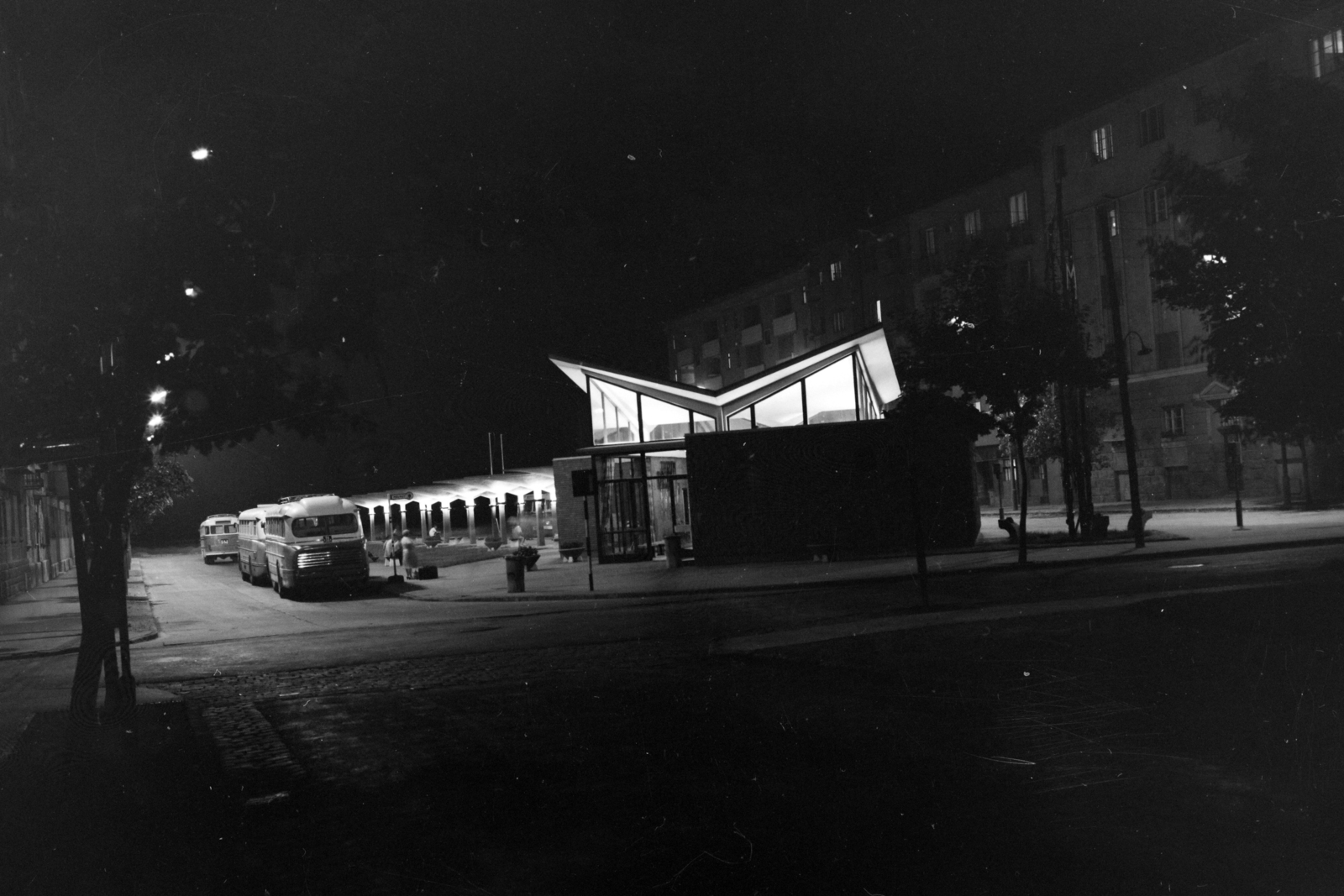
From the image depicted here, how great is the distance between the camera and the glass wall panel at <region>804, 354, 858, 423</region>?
35.2 meters

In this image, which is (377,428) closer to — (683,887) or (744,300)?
(683,887)

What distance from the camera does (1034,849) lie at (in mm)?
5395

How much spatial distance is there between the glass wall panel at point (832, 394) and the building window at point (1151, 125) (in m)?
24.5

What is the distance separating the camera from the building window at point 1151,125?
50875 millimetres

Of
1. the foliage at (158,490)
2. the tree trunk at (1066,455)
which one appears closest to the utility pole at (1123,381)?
the tree trunk at (1066,455)

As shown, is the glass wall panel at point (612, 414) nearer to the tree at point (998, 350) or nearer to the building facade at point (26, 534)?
the tree at point (998, 350)

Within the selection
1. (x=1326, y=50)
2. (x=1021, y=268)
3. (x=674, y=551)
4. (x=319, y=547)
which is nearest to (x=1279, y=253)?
(x=674, y=551)

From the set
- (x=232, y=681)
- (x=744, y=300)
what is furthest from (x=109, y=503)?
(x=744, y=300)

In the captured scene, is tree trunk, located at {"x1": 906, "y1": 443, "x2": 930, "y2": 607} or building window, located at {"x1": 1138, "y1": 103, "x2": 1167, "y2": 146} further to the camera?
building window, located at {"x1": 1138, "y1": 103, "x2": 1167, "y2": 146}

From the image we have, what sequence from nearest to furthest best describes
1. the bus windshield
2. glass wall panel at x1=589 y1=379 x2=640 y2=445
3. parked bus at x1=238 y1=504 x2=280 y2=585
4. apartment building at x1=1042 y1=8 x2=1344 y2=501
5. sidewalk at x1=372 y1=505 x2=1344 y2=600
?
sidewalk at x1=372 y1=505 x2=1344 y2=600
the bus windshield
parked bus at x1=238 y1=504 x2=280 y2=585
glass wall panel at x1=589 y1=379 x2=640 y2=445
apartment building at x1=1042 y1=8 x2=1344 y2=501

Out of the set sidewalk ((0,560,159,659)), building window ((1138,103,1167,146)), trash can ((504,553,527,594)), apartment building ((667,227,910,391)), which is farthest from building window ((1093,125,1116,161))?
sidewalk ((0,560,159,659))

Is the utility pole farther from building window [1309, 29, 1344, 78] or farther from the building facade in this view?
the building facade

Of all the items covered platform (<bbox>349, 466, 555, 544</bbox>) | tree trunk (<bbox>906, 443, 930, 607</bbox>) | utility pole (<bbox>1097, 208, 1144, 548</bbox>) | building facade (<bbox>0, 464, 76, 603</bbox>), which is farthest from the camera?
covered platform (<bbox>349, 466, 555, 544</bbox>)

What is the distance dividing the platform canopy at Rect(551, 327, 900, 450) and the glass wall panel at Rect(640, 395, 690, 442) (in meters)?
0.03
